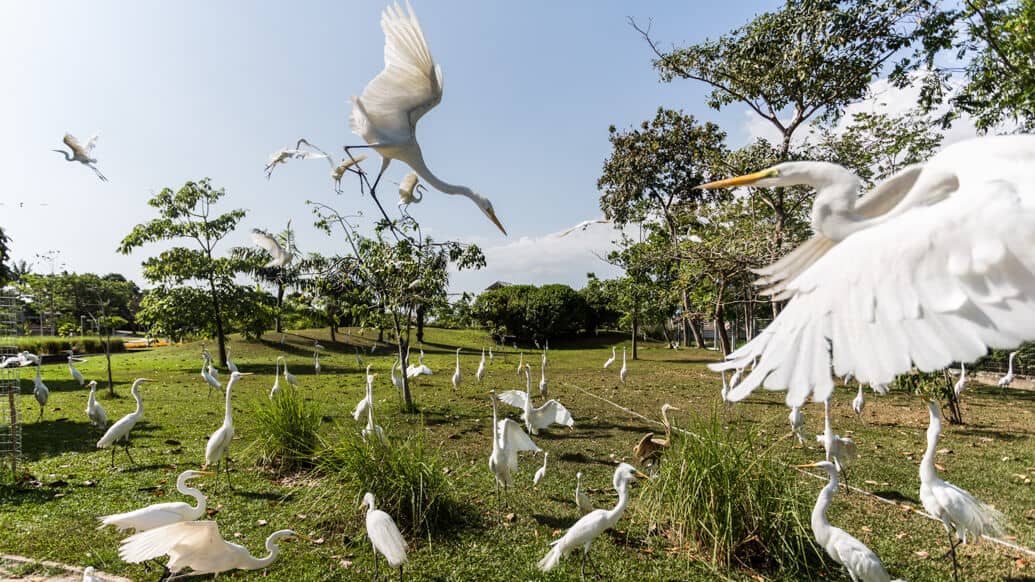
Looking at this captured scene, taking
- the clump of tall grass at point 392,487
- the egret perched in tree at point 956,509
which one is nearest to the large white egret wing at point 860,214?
the egret perched in tree at point 956,509

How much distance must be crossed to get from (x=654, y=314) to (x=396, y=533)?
18.1 meters

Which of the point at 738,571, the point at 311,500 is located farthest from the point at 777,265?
the point at 311,500

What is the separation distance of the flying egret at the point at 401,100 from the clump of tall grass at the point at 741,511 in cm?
235

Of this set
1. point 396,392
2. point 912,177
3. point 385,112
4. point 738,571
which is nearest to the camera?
point 912,177

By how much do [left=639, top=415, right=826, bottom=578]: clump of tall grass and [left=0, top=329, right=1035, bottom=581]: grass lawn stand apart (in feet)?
0.49

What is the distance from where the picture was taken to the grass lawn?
3.37 m

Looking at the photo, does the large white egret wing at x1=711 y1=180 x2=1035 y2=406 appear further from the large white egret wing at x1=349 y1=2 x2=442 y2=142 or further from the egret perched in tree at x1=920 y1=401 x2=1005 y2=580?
the egret perched in tree at x1=920 y1=401 x2=1005 y2=580

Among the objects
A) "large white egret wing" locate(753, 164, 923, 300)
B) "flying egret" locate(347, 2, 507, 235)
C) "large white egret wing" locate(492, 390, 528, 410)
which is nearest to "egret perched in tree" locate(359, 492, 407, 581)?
"flying egret" locate(347, 2, 507, 235)

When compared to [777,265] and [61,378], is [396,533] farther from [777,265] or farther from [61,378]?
[61,378]

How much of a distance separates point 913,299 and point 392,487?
3603 mm

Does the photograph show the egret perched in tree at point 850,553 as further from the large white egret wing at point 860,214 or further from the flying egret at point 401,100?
the flying egret at point 401,100

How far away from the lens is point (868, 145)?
10.8m

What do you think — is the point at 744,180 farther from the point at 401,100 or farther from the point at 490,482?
the point at 490,482

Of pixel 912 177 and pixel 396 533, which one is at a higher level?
pixel 912 177
